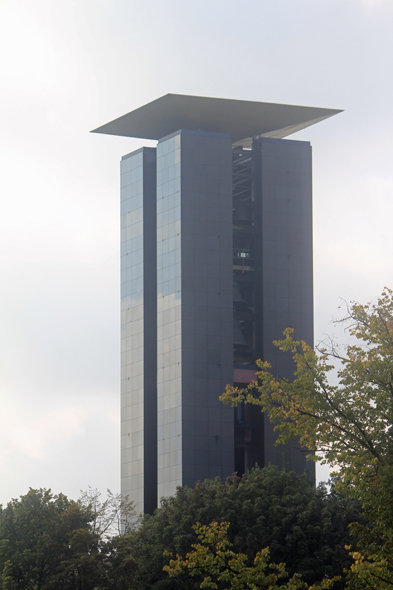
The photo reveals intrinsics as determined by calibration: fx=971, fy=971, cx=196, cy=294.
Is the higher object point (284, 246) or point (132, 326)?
point (284, 246)

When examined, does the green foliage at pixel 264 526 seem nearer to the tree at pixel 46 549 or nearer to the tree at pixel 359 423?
the tree at pixel 46 549

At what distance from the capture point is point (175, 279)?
107 m

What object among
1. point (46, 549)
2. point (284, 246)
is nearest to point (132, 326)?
point (284, 246)

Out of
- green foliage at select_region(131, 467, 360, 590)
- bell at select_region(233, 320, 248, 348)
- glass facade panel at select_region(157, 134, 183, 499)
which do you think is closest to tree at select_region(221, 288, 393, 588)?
green foliage at select_region(131, 467, 360, 590)

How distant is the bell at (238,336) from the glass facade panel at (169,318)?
804 centimetres

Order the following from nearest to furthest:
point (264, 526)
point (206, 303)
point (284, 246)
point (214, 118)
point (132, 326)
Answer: point (264, 526) < point (206, 303) < point (284, 246) < point (214, 118) < point (132, 326)

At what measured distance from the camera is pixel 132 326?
113m

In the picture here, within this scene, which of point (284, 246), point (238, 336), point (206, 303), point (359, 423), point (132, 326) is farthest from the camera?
point (132, 326)

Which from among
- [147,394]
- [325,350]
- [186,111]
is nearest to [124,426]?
[147,394]

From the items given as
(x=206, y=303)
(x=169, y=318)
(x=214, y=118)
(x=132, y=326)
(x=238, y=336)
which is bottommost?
(x=238, y=336)

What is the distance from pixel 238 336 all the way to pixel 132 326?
40.7ft

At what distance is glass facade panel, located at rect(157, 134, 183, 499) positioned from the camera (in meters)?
103

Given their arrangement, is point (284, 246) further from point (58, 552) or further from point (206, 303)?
point (58, 552)

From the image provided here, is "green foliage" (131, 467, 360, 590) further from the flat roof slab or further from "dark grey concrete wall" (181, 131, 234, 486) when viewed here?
the flat roof slab
